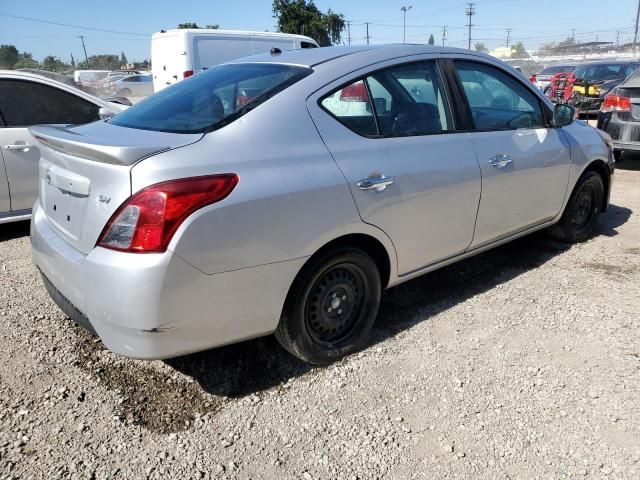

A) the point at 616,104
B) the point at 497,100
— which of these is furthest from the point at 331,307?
the point at 616,104

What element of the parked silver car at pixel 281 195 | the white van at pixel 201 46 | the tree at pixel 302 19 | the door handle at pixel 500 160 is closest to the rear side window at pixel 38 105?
the parked silver car at pixel 281 195

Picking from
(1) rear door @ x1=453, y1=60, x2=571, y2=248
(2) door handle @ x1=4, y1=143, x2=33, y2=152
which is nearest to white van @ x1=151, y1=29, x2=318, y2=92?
(2) door handle @ x1=4, y1=143, x2=33, y2=152

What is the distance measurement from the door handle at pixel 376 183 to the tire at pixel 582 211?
2.34m

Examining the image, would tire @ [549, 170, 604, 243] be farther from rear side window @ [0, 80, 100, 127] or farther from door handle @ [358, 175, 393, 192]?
rear side window @ [0, 80, 100, 127]

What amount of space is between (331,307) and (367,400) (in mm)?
525

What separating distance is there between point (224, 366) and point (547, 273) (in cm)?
260

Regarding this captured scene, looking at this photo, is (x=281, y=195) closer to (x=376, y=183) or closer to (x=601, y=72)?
(x=376, y=183)

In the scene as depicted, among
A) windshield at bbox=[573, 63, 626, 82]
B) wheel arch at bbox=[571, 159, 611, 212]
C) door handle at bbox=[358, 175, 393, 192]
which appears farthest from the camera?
windshield at bbox=[573, 63, 626, 82]

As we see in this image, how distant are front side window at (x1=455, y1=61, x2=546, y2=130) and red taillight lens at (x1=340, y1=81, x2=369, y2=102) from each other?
2.88 ft

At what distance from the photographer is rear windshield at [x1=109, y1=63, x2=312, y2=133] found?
8.27 ft

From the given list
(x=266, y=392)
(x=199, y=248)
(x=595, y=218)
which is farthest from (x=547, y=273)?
(x=199, y=248)

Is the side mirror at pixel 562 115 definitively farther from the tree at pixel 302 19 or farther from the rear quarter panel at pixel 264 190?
the tree at pixel 302 19

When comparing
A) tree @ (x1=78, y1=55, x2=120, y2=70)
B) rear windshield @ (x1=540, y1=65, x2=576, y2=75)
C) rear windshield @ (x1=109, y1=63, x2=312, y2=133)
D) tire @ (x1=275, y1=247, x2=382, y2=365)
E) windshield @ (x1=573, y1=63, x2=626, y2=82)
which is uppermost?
tree @ (x1=78, y1=55, x2=120, y2=70)

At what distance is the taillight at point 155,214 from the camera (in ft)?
6.83
